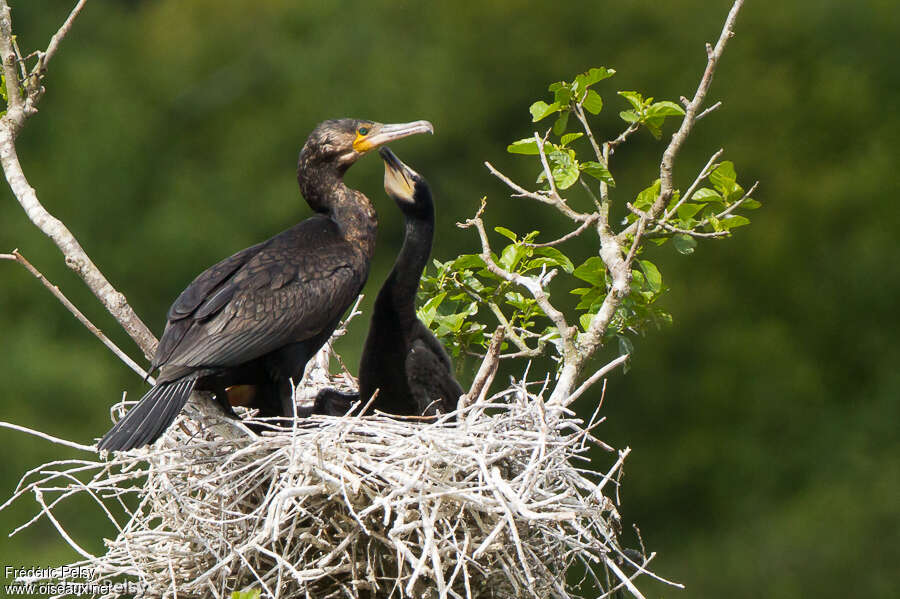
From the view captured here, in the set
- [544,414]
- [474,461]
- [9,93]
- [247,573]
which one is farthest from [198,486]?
[9,93]

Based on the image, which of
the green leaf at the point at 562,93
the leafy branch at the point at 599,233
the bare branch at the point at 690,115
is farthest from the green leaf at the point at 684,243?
the green leaf at the point at 562,93

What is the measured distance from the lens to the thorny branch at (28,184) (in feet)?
8.00

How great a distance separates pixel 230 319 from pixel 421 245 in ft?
2.23

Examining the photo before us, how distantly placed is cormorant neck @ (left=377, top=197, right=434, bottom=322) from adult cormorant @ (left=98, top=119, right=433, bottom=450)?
12 cm

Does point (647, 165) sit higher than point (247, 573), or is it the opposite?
point (247, 573)

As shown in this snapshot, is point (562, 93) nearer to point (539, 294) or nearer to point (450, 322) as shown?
point (539, 294)

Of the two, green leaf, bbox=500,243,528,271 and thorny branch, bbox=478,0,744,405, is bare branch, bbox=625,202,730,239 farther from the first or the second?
green leaf, bbox=500,243,528,271

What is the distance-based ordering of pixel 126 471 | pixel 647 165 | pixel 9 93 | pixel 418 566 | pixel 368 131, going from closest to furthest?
pixel 418 566, pixel 9 93, pixel 126 471, pixel 368 131, pixel 647 165

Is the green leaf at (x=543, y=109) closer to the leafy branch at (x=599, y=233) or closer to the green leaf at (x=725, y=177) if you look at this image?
the leafy branch at (x=599, y=233)

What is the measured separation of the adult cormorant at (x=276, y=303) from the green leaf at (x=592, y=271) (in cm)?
56

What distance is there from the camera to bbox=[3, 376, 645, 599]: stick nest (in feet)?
7.36

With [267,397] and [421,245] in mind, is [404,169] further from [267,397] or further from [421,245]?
[267,397]

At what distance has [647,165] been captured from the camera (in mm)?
7488

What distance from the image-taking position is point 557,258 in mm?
2973
